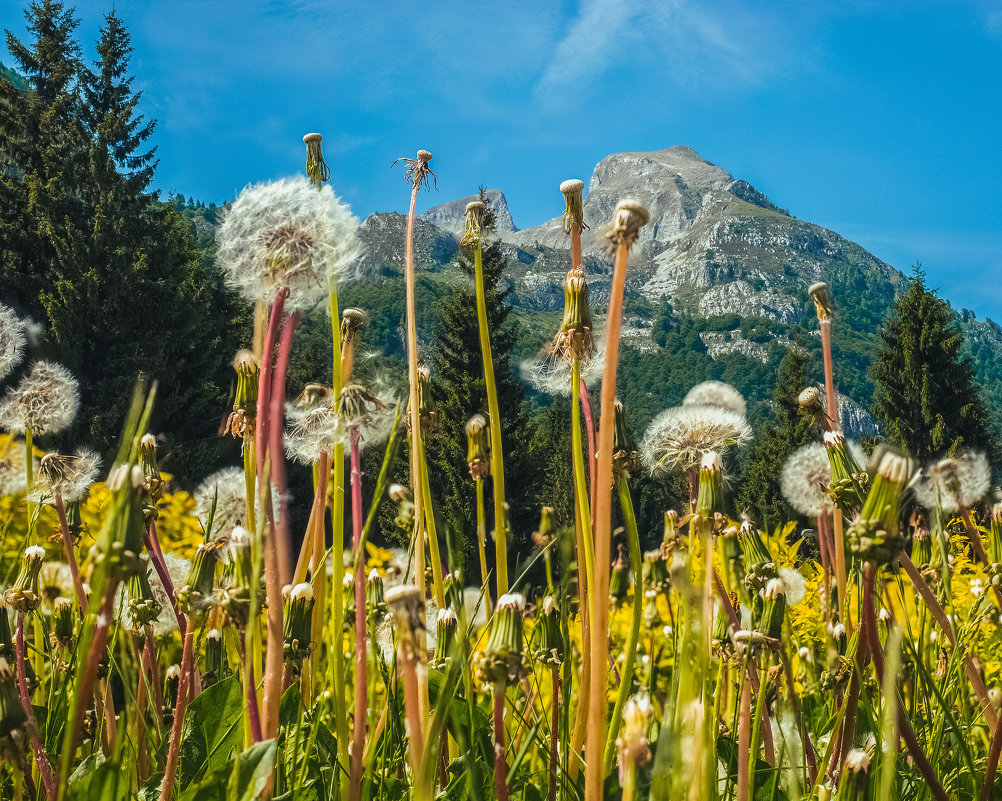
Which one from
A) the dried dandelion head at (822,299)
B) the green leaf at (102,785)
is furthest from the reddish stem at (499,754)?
the dried dandelion head at (822,299)

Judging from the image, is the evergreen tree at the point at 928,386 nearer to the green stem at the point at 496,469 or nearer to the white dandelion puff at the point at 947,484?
the white dandelion puff at the point at 947,484

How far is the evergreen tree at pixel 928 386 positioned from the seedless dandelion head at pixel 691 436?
81.5 ft

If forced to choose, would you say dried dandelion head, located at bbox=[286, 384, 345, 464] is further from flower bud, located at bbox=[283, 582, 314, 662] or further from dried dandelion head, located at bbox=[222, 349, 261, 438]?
flower bud, located at bbox=[283, 582, 314, 662]

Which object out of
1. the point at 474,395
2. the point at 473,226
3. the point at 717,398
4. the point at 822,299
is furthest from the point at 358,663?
the point at 474,395

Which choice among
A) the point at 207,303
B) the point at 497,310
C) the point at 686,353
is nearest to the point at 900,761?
the point at 497,310

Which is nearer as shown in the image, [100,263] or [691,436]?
[691,436]

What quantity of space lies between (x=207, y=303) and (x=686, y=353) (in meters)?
116

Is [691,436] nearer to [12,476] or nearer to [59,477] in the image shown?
[59,477]

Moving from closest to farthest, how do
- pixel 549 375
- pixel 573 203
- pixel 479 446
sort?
1. pixel 573 203
2. pixel 479 446
3. pixel 549 375

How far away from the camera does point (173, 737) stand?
2.37 ft

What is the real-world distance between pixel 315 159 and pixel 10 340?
42.1 inches

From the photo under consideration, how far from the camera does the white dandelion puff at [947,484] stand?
3.69 ft

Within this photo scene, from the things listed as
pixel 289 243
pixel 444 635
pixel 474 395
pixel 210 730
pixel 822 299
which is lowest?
pixel 210 730

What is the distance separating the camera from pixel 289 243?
0.82m
